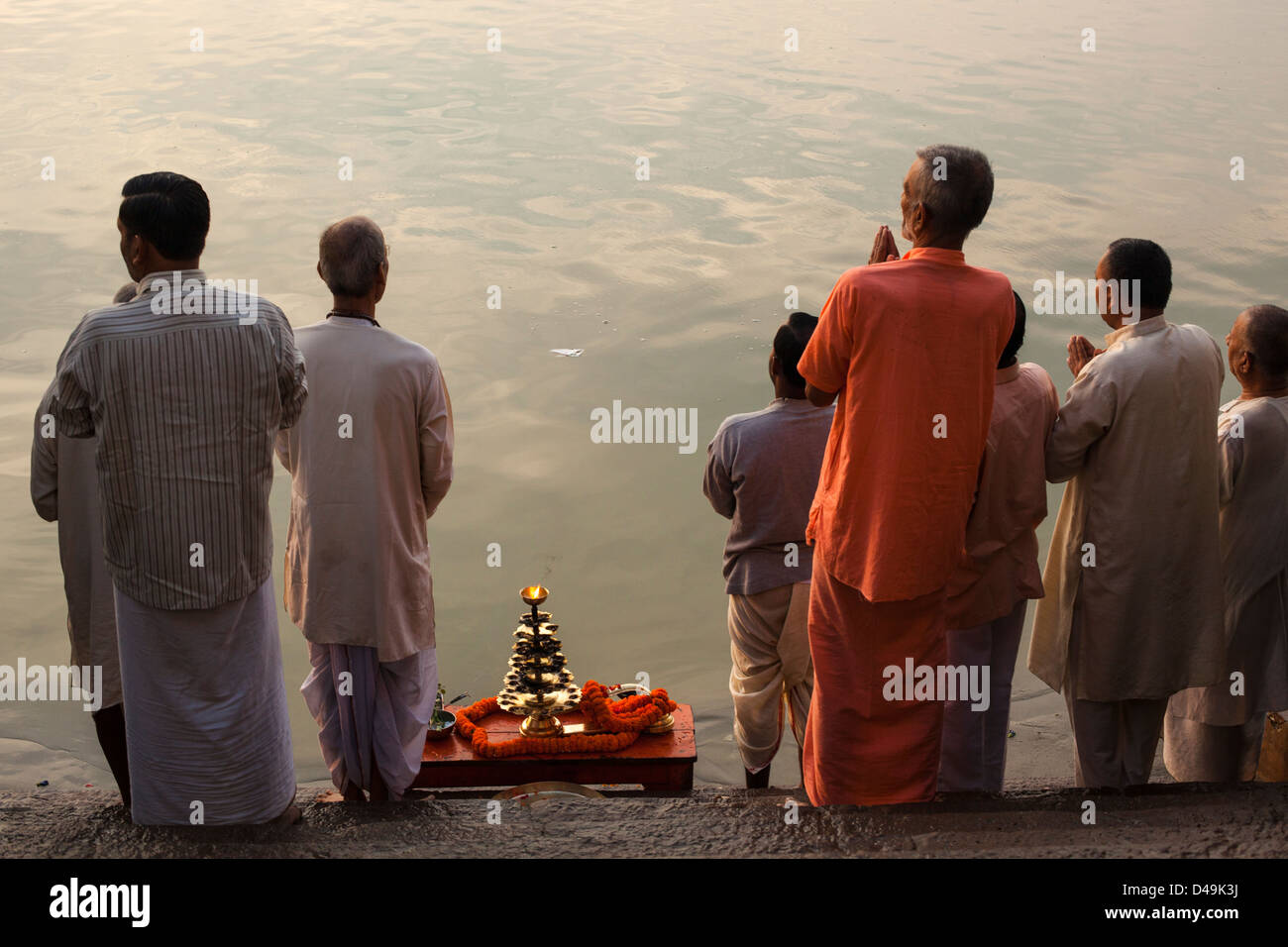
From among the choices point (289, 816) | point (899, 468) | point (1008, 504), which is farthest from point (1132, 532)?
point (289, 816)

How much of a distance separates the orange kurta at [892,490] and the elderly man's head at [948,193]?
0.06m

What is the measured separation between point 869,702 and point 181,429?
1.87m

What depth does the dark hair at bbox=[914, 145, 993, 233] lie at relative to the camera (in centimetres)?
306

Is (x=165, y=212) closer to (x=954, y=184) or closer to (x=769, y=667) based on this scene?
(x=954, y=184)

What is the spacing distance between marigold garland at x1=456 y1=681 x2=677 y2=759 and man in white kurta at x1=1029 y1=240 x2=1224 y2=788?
125 centimetres

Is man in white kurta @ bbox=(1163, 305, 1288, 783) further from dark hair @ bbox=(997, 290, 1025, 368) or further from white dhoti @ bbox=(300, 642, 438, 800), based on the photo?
white dhoti @ bbox=(300, 642, 438, 800)

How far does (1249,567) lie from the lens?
374cm

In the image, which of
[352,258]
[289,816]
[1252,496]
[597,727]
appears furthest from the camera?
[597,727]

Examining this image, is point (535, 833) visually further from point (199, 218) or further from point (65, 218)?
point (65, 218)

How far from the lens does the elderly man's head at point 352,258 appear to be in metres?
3.41

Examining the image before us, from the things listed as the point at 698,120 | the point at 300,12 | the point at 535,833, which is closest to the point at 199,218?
the point at 535,833

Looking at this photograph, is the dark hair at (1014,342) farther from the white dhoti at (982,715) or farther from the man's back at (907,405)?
the white dhoti at (982,715)

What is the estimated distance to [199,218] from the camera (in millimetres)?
2932

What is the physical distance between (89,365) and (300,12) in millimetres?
17917
